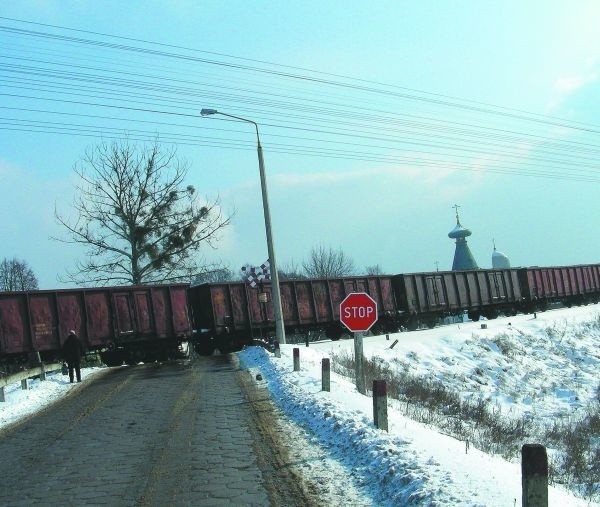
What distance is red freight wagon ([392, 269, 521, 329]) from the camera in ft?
114

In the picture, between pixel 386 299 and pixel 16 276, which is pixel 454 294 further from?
pixel 16 276

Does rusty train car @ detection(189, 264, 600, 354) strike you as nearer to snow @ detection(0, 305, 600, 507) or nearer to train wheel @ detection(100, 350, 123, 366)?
snow @ detection(0, 305, 600, 507)

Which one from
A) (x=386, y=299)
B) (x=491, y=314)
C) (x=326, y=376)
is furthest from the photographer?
(x=491, y=314)

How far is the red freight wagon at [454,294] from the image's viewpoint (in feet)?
114

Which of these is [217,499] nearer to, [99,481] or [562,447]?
[99,481]

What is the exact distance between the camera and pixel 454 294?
37750mm

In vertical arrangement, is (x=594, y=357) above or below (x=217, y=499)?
below

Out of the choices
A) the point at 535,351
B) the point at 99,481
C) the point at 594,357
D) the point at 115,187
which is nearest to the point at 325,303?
the point at 535,351

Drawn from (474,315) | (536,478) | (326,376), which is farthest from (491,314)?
(536,478)

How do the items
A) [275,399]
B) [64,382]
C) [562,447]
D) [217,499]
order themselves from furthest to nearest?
[64,382]
[562,447]
[275,399]
[217,499]

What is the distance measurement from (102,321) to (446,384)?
12.8 meters

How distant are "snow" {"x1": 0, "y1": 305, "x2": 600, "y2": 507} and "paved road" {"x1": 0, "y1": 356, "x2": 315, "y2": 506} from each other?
536 millimetres

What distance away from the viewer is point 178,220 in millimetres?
39125

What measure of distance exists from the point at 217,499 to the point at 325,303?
25.3 metres
